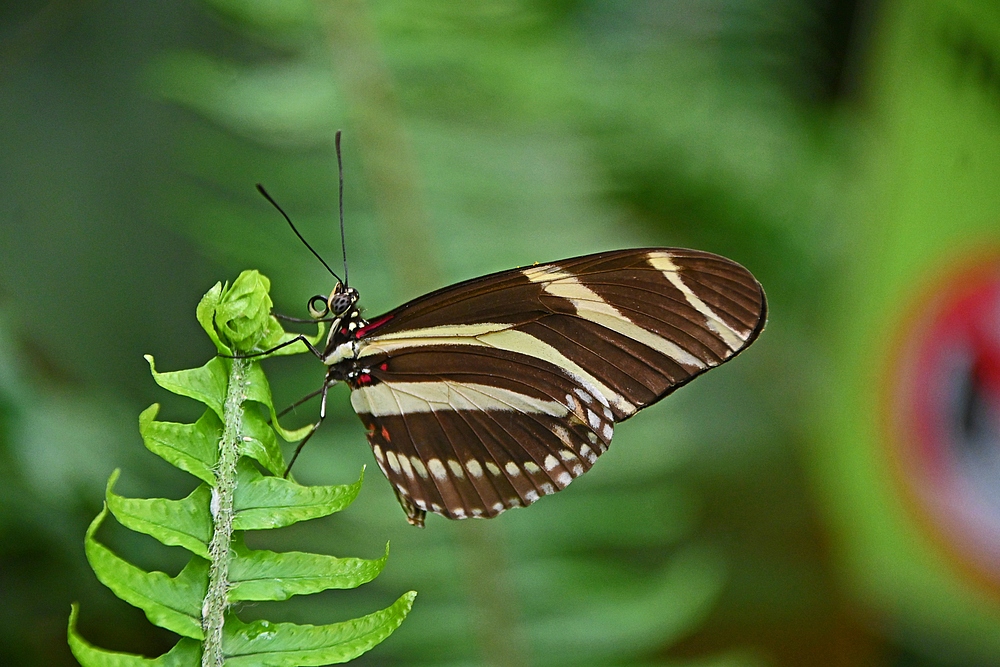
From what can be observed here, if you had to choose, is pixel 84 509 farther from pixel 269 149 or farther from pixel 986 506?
pixel 986 506

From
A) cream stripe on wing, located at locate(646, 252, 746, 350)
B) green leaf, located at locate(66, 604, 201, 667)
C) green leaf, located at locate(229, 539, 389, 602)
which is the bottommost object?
green leaf, located at locate(66, 604, 201, 667)

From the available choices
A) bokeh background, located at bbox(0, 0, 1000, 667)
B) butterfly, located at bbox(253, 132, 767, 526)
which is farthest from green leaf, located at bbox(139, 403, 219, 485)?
bokeh background, located at bbox(0, 0, 1000, 667)

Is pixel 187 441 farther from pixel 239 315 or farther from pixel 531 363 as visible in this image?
pixel 531 363

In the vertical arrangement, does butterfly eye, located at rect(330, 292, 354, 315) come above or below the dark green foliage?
above

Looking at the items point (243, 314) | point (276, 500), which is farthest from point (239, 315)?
point (276, 500)

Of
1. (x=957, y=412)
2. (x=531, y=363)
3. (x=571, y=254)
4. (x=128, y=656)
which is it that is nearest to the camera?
(x=128, y=656)

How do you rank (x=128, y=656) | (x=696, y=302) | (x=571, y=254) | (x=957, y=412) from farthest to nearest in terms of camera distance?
(x=571, y=254) < (x=957, y=412) < (x=696, y=302) < (x=128, y=656)

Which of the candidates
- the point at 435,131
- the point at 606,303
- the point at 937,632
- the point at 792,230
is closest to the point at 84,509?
the point at 606,303

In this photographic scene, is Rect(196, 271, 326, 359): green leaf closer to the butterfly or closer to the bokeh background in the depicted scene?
the butterfly

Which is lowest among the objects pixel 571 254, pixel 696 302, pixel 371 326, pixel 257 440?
pixel 257 440
